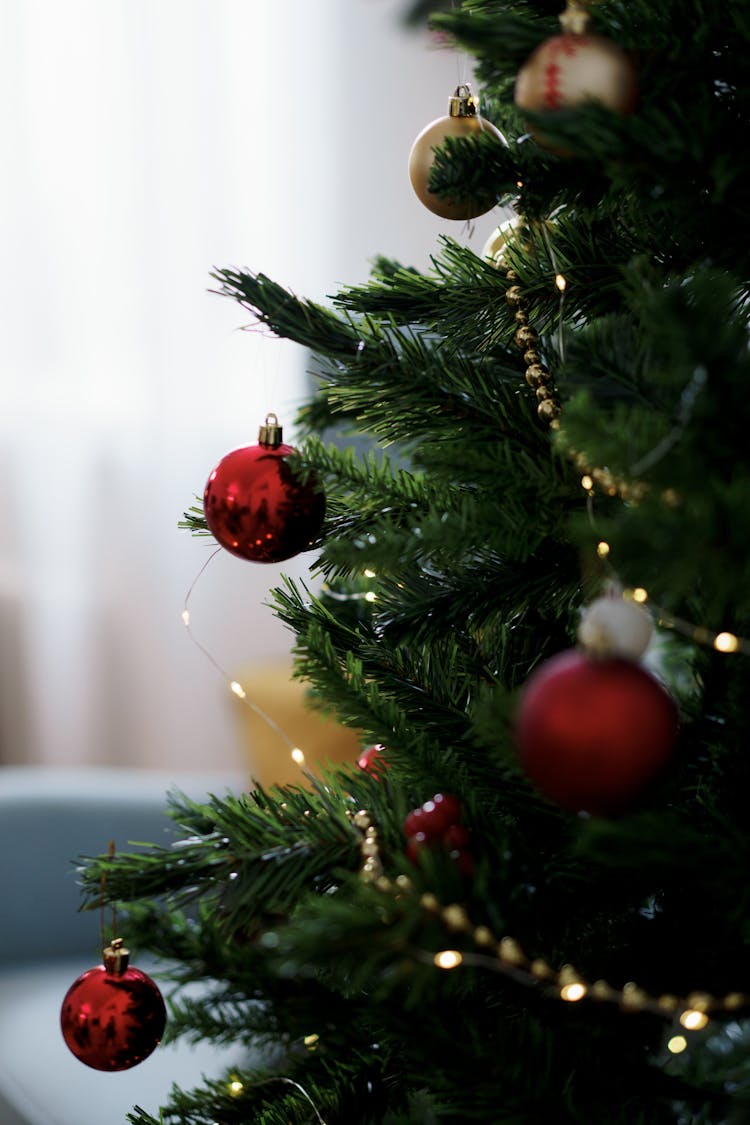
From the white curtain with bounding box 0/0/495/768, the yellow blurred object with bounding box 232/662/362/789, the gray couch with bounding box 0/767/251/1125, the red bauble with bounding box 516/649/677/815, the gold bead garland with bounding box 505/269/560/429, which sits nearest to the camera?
the red bauble with bounding box 516/649/677/815

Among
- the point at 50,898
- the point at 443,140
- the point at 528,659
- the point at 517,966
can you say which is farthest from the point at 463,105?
the point at 50,898

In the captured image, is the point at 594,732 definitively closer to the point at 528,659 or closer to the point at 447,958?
the point at 447,958

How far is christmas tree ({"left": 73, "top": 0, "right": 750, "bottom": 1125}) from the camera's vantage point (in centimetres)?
31

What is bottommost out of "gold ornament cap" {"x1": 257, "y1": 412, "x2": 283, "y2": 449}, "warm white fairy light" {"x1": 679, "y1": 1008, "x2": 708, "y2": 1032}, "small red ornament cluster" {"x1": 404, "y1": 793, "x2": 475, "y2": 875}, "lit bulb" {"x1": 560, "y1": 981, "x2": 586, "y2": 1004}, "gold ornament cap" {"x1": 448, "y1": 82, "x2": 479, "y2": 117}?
"warm white fairy light" {"x1": 679, "y1": 1008, "x2": 708, "y2": 1032}

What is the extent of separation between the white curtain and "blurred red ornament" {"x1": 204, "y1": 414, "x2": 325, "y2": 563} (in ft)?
3.96

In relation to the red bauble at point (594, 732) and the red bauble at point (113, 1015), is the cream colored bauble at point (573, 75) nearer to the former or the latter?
the red bauble at point (594, 732)

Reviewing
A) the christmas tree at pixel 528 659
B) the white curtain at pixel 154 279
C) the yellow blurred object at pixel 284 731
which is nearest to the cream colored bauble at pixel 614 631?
the christmas tree at pixel 528 659

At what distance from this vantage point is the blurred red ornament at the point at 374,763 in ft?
1.53

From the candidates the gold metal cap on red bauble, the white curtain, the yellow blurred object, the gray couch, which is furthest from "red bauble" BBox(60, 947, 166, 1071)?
the white curtain

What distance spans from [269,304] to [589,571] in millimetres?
163

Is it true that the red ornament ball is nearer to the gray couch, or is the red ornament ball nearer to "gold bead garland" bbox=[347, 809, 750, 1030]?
"gold bead garland" bbox=[347, 809, 750, 1030]

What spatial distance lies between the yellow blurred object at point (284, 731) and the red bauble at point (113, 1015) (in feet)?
2.94

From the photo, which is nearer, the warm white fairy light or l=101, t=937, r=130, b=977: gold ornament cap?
the warm white fairy light

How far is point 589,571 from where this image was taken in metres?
0.43
